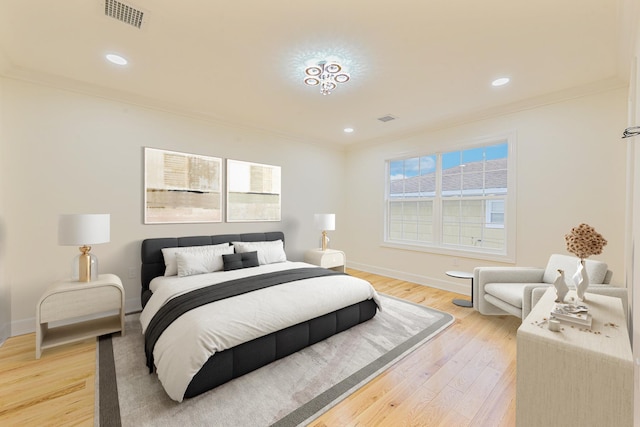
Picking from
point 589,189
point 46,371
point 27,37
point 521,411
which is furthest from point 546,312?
point 27,37

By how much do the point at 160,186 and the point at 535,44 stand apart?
439 centimetres

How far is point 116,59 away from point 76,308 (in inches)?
95.0

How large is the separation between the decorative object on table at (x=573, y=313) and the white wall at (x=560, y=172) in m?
2.09

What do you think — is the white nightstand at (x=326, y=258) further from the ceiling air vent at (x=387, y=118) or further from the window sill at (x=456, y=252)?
the ceiling air vent at (x=387, y=118)

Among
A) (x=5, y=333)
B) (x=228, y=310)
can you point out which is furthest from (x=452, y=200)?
(x=5, y=333)

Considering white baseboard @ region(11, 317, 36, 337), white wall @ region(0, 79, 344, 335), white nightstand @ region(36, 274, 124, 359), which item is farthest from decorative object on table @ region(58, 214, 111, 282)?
white baseboard @ region(11, 317, 36, 337)

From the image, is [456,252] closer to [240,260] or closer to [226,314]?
[240,260]

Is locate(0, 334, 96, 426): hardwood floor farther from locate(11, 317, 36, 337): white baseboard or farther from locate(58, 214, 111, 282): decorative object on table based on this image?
locate(58, 214, 111, 282): decorative object on table

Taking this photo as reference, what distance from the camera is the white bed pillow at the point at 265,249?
3.85 m

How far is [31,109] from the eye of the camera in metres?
2.83

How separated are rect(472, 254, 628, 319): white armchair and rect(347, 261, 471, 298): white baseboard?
0.90 m

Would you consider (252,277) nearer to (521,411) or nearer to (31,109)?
(521,411)

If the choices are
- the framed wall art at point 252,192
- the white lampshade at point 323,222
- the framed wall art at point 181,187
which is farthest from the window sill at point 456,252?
the framed wall art at point 181,187

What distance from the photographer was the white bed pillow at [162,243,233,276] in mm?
3350
